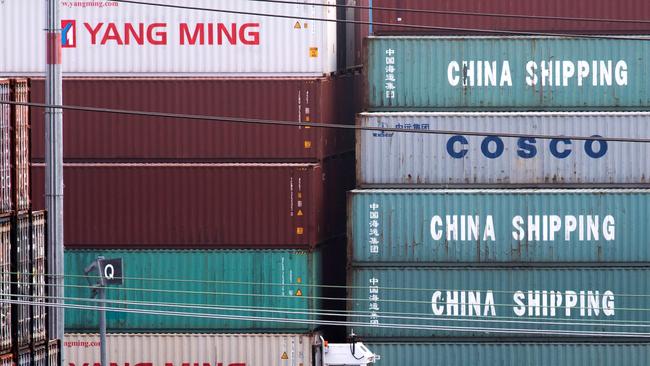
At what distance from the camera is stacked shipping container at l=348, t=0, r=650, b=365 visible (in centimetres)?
3600

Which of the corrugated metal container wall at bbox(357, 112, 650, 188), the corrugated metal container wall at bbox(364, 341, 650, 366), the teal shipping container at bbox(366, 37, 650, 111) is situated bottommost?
the corrugated metal container wall at bbox(364, 341, 650, 366)

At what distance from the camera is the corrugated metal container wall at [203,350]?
118 feet

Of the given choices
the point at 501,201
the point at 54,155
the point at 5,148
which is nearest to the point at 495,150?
the point at 501,201

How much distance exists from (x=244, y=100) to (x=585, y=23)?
8673mm

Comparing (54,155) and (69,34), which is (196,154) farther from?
(54,155)

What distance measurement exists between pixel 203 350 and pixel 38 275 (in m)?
8.97

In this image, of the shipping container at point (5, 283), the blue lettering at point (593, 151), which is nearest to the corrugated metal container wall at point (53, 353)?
the shipping container at point (5, 283)

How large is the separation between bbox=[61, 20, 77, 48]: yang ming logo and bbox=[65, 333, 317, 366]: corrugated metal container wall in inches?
288

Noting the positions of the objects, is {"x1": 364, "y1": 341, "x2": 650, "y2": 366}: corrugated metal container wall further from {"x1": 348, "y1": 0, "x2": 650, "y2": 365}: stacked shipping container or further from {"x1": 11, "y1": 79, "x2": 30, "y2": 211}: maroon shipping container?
{"x1": 11, "y1": 79, "x2": 30, "y2": 211}: maroon shipping container

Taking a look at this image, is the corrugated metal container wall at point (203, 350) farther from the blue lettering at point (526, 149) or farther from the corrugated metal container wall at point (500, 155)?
the blue lettering at point (526, 149)

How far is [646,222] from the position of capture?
118 ft

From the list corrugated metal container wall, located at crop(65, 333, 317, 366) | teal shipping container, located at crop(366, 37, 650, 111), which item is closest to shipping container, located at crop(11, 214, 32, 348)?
corrugated metal container wall, located at crop(65, 333, 317, 366)

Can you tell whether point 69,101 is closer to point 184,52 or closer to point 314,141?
point 184,52

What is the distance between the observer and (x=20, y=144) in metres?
27.7
